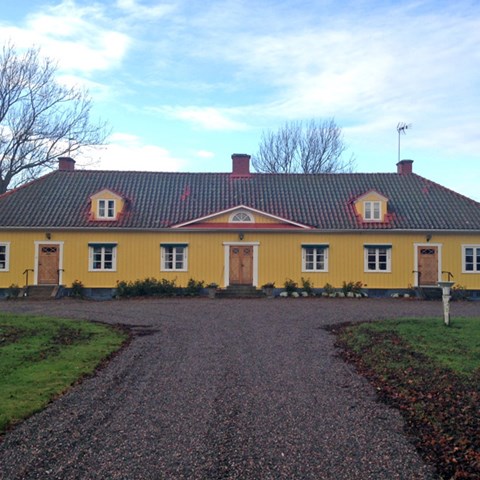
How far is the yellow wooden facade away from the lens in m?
25.6

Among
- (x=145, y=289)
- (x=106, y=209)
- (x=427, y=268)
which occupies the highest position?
(x=106, y=209)

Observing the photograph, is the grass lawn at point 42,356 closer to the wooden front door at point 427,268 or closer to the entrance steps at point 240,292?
the entrance steps at point 240,292

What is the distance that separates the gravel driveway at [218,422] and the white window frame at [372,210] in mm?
14932

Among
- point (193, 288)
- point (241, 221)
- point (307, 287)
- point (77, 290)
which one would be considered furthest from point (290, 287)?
point (77, 290)

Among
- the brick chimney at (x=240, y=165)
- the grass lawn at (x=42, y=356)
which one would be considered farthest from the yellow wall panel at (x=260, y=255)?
the grass lawn at (x=42, y=356)

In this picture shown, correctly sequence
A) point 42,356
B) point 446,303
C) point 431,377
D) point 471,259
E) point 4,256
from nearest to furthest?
1. point 431,377
2. point 42,356
3. point 446,303
4. point 4,256
5. point 471,259

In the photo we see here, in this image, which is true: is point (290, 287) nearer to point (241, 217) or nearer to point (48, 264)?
point (241, 217)

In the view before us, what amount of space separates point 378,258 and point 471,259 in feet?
14.1

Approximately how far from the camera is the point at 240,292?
2505 cm

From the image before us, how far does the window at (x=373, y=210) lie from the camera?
2622 cm

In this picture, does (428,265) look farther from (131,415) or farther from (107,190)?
(131,415)

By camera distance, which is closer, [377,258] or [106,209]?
[377,258]

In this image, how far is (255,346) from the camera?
11.5 meters

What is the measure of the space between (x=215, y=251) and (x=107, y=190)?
589 centimetres
